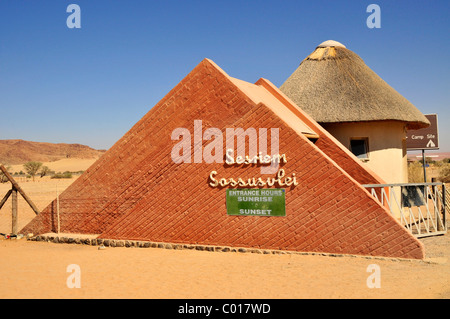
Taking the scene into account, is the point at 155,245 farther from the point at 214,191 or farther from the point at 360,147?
the point at 360,147

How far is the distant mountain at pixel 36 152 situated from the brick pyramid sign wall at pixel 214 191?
312 feet

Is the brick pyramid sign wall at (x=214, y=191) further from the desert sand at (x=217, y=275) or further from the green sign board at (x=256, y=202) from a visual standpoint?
the desert sand at (x=217, y=275)

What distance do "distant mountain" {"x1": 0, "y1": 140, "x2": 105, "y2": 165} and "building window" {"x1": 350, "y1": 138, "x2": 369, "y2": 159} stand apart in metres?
95.8

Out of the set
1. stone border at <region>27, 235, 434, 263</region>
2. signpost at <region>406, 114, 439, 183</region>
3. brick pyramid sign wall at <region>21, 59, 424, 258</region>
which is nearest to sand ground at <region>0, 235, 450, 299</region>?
stone border at <region>27, 235, 434, 263</region>

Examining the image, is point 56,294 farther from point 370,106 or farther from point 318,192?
point 370,106

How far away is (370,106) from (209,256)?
8505 millimetres

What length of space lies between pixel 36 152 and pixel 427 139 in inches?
4104

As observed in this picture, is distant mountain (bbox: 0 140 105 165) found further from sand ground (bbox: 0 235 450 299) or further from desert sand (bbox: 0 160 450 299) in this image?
sand ground (bbox: 0 235 450 299)

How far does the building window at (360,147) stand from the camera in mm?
15242

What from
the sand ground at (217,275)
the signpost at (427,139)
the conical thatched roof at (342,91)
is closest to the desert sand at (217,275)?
the sand ground at (217,275)

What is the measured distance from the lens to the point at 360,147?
50.4ft

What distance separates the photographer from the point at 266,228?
9.57 metres

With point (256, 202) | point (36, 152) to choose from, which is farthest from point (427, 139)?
point (36, 152)

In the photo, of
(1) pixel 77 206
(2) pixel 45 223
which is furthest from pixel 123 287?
(2) pixel 45 223
